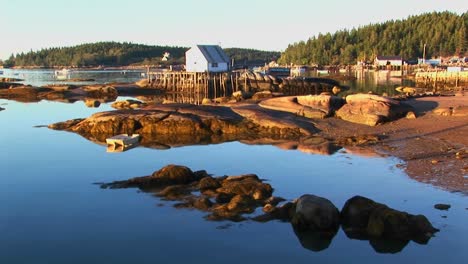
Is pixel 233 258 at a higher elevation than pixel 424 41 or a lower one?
lower

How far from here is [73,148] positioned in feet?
88.1

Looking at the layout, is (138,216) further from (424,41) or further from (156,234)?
(424,41)

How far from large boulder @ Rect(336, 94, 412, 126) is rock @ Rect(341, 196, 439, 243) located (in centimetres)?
1718

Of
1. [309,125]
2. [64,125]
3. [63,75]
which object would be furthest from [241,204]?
[63,75]

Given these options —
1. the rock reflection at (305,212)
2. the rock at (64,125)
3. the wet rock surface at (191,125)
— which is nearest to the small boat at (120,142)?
the wet rock surface at (191,125)

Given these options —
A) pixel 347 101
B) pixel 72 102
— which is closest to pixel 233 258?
pixel 347 101

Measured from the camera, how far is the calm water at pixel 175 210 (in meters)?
12.2

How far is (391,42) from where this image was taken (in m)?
164

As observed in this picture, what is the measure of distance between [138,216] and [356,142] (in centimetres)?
1418

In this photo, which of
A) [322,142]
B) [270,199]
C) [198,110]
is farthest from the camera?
[198,110]

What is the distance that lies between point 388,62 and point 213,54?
87255mm

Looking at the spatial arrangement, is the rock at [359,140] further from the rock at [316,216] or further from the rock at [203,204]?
the rock at [316,216]

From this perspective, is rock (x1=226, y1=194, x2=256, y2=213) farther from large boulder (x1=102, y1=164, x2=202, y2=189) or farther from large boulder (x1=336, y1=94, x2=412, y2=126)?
large boulder (x1=336, y1=94, x2=412, y2=126)

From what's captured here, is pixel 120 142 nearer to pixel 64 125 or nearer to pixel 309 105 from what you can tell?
pixel 64 125
